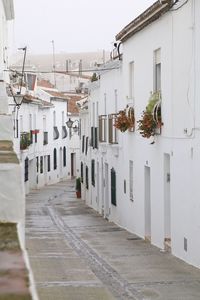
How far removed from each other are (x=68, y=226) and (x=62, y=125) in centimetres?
3386

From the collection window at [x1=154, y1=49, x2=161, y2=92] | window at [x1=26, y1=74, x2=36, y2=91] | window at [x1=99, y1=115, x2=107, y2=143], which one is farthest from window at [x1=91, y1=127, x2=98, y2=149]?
window at [x1=26, y1=74, x2=36, y2=91]

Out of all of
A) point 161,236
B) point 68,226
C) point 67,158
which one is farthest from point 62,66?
point 161,236

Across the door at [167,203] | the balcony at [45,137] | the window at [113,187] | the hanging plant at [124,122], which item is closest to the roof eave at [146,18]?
the hanging plant at [124,122]

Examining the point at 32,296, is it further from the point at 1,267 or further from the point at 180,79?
the point at 180,79

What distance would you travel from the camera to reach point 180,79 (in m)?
13.8

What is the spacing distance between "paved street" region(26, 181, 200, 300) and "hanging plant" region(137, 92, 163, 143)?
2799mm

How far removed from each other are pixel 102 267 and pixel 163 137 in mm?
3669

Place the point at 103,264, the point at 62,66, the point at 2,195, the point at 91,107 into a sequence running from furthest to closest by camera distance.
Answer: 1. the point at 62,66
2. the point at 91,107
3. the point at 103,264
4. the point at 2,195

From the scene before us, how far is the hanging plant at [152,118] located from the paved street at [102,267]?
2.80 m

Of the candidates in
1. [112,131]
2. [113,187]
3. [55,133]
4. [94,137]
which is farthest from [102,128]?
[55,133]

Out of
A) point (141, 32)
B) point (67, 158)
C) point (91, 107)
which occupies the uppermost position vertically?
point (141, 32)

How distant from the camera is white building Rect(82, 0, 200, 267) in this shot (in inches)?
507

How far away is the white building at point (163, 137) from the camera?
42.3 feet

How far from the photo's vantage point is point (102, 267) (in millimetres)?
13148
